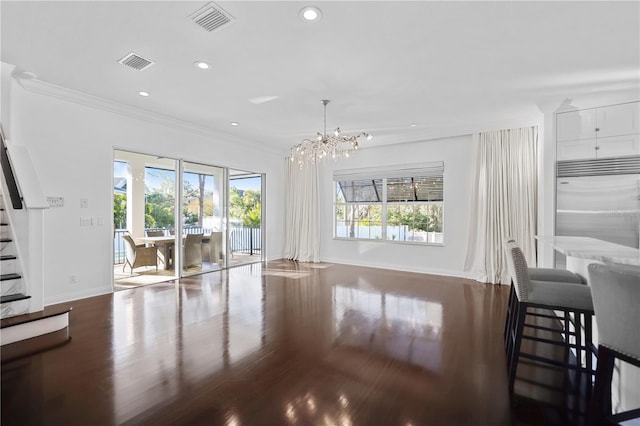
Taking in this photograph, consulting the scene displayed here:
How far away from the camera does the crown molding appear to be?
3750mm

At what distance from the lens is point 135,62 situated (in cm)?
321

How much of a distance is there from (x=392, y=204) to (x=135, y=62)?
532 centimetres

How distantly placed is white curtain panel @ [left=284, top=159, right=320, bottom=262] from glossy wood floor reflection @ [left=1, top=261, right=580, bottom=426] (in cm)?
318

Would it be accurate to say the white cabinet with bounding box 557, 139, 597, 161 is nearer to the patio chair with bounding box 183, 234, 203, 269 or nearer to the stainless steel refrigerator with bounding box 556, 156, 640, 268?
the stainless steel refrigerator with bounding box 556, 156, 640, 268

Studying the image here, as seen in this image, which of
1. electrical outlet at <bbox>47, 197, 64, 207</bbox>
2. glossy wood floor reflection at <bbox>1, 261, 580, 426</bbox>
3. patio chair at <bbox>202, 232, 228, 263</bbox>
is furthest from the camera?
patio chair at <bbox>202, 232, 228, 263</bbox>

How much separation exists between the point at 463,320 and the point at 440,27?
3.09 meters

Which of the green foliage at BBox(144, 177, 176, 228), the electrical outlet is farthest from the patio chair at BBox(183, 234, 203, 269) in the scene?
the electrical outlet

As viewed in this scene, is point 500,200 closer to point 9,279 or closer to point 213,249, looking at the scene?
point 213,249

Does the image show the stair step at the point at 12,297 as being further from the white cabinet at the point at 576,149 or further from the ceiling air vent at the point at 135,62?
the white cabinet at the point at 576,149

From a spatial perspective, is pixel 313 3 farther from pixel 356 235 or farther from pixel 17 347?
pixel 356 235

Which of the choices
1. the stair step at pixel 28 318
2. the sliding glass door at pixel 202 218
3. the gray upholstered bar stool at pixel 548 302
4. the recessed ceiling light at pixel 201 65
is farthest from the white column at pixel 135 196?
the gray upholstered bar stool at pixel 548 302

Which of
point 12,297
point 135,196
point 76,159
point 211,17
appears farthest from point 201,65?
point 12,297

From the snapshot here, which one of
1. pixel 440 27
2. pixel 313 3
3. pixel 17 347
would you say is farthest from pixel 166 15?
pixel 17 347

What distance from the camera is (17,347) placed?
2.76m
